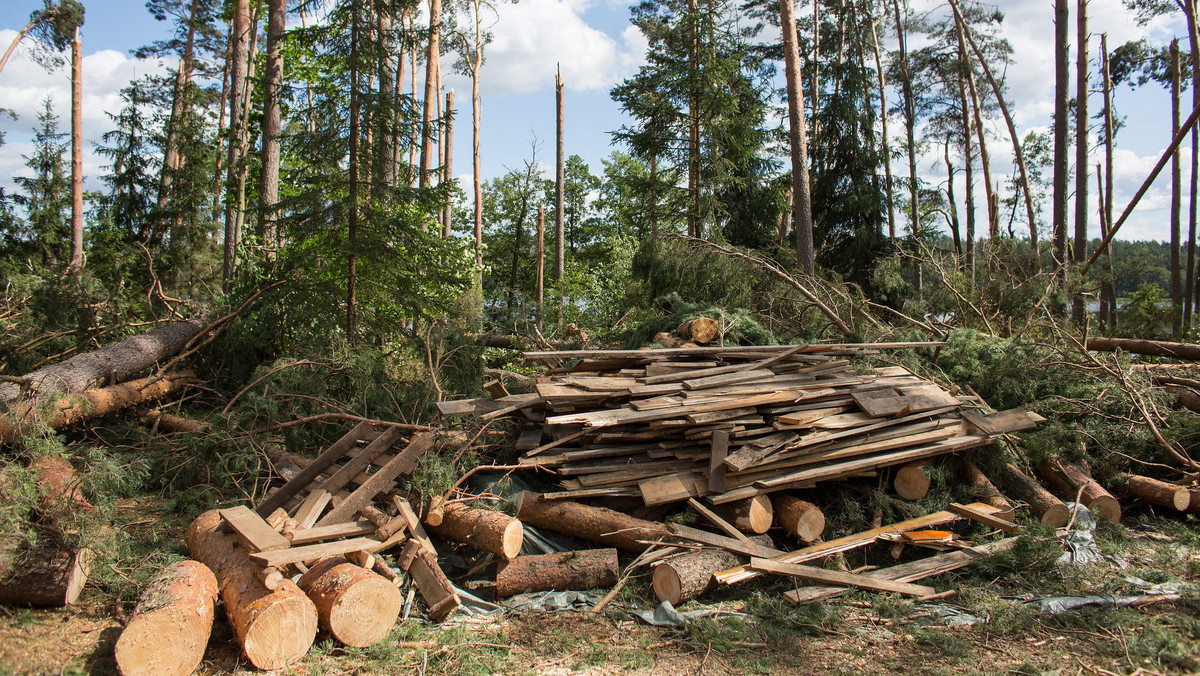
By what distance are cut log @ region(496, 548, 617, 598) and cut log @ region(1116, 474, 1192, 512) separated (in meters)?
4.66

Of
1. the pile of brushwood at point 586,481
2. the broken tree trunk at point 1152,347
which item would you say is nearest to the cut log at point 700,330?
the pile of brushwood at point 586,481

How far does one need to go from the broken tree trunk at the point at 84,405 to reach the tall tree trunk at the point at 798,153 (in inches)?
383

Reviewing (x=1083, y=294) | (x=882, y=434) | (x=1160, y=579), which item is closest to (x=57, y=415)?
(x=882, y=434)

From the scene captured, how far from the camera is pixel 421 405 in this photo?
650 centimetres

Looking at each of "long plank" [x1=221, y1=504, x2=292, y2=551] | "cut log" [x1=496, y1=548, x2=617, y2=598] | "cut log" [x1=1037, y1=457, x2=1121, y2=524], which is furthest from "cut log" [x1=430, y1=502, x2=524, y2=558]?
"cut log" [x1=1037, y1=457, x2=1121, y2=524]

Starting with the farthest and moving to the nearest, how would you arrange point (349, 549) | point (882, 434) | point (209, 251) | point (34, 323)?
1. point (209, 251)
2. point (34, 323)
3. point (882, 434)
4. point (349, 549)

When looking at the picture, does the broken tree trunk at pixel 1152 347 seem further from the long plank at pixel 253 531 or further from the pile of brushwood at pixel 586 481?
the long plank at pixel 253 531

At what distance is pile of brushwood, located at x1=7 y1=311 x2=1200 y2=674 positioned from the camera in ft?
13.0

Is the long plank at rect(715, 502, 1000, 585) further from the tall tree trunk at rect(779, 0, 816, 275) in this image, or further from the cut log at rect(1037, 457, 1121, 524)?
the tall tree trunk at rect(779, 0, 816, 275)

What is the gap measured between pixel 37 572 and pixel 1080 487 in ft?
24.5

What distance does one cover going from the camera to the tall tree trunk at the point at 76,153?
18.1 m

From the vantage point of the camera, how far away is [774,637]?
384 cm

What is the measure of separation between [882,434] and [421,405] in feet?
13.9

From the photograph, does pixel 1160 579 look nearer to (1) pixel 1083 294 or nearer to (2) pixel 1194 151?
(1) pixel 1083 294
